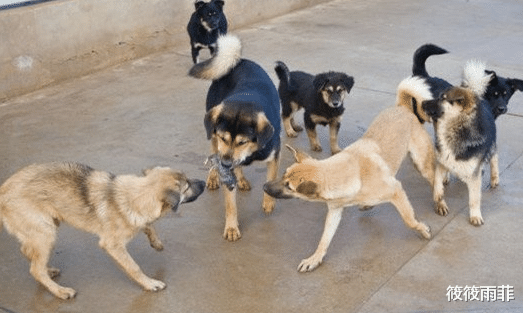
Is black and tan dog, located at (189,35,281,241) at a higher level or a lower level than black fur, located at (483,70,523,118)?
higher

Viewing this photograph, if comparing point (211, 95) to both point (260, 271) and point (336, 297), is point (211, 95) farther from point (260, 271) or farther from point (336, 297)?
point (336, 297)

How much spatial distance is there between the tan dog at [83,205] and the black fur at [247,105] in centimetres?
57

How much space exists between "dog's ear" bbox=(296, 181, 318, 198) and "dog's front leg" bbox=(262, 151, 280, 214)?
940 mm

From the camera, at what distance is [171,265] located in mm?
4566

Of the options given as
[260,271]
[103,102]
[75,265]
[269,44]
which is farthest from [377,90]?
[75,265]

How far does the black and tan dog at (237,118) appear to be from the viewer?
457cm

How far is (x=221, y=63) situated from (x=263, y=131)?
1167 mm

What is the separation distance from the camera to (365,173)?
4402mm

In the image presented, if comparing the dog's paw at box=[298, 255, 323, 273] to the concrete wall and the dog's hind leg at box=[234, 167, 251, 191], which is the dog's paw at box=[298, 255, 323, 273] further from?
the concrete wall

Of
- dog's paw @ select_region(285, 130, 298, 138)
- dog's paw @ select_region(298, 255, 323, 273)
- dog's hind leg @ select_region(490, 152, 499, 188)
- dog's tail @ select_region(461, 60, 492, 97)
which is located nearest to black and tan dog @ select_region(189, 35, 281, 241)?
dog's paw @ select_region(298, 255, 323, 273)

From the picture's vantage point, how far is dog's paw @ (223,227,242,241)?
4.84 metres

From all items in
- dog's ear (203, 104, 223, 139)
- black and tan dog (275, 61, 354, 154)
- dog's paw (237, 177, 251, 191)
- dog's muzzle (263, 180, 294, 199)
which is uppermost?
dog's ear (203, 104, 223, 139)

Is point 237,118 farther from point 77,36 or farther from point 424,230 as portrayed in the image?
point 77,36

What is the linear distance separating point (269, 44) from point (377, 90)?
2330 mm
